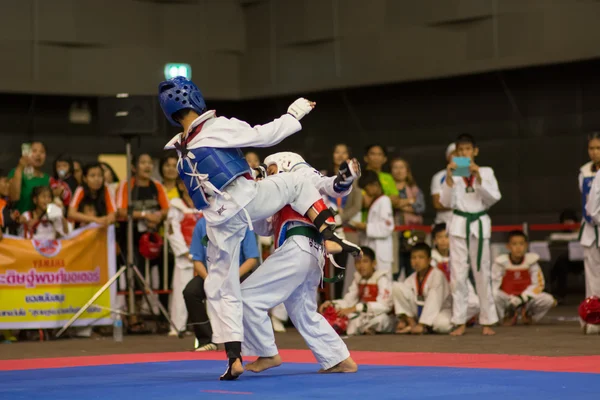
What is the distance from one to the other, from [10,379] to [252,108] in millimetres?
10581

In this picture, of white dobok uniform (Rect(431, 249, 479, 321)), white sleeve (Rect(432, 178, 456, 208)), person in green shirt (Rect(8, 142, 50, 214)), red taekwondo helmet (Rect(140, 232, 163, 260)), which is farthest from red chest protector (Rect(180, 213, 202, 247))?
white sleeve (Rect(432, 178, 456, 208))

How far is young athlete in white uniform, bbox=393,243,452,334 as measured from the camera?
9305mm

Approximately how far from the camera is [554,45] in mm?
12570

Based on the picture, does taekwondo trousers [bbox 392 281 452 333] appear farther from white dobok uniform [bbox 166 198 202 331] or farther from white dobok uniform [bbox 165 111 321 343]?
white dobok uniform [bbox 165 111 321 343]

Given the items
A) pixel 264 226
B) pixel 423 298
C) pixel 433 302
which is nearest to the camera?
pixel 264 226

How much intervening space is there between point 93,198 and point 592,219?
15.9 feet

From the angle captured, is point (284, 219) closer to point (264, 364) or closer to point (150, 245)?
point (264, 364)

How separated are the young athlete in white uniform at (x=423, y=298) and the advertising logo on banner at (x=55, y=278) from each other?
2.85 meters

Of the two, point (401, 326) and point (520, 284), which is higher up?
point (520, 284)

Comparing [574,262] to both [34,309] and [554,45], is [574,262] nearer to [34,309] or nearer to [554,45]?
[554,45]

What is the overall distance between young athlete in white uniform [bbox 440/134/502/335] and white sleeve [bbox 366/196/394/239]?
4.00 feet

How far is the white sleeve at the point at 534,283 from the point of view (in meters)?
10.1

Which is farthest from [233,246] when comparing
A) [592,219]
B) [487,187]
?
[592,219]

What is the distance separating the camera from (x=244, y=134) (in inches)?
213
